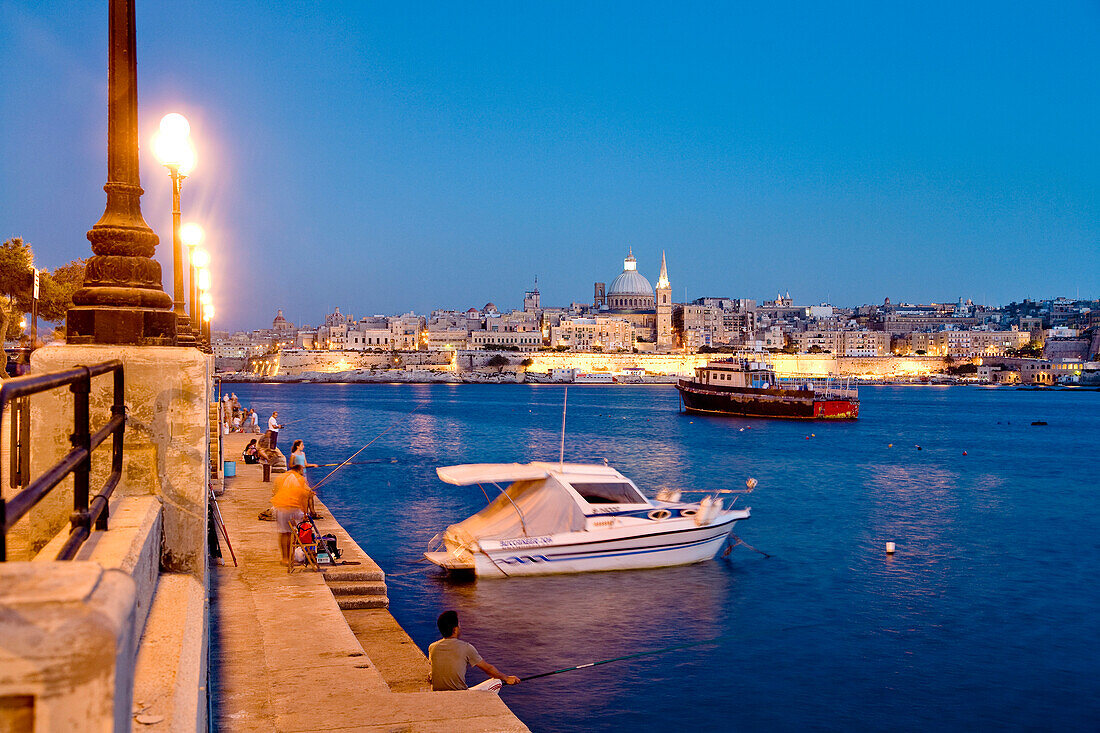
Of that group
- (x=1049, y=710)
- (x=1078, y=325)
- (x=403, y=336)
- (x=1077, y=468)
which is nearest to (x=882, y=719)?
(x=1049, y=710)

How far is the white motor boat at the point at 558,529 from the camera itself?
1330 cm

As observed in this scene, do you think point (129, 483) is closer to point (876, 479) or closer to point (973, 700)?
point (973, 700)

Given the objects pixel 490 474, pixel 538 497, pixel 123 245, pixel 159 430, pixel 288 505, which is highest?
pixel 123 245

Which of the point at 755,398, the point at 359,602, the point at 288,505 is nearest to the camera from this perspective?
the point at 288,505

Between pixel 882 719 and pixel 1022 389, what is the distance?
13568 cm

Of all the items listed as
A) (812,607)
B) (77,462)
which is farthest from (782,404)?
(77,462)

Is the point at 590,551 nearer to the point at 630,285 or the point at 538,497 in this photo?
the point at 538,497

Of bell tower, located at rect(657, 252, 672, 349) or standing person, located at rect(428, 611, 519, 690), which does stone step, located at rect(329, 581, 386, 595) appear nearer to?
standing person, located at rect(428, 611, 519, 690)

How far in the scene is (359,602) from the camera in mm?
9344

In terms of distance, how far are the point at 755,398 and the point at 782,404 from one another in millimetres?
1944

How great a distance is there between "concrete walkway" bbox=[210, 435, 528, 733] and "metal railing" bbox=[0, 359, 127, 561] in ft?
7.35

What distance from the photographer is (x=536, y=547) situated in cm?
1323

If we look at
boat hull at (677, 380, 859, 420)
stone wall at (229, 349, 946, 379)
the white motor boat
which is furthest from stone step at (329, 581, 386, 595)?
stone wall at (229, 349, 946, 379)

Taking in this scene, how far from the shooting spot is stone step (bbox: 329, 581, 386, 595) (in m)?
9.28
